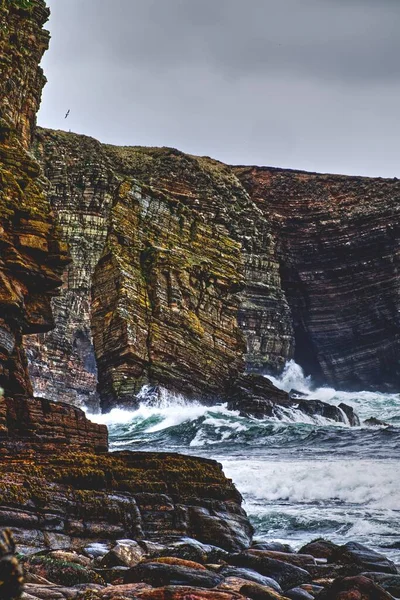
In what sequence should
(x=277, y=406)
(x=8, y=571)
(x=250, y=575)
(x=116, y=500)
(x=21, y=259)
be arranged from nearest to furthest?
(x=8, y=571)
(x=250, y=575)
(x=116, y=500)
(x=21, y=259)
(x=277, y=406)

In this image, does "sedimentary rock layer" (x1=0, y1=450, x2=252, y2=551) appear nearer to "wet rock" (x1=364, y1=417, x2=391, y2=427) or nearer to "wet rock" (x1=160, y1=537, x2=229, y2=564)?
"wet rock" (x1=160, y1=537, x2=229, y2=564)

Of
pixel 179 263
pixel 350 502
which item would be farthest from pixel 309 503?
pixel 179 263

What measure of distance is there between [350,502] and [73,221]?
55.0 metres

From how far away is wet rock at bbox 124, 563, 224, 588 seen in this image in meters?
9.03

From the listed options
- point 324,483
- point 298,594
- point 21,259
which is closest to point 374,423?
point 324,483

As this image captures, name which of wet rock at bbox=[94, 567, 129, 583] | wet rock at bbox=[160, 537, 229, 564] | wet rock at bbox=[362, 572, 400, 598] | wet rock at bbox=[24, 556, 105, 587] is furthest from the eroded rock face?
wet rock at bbox=[362, 572, 400, 598]

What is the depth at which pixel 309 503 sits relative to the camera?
21469 millimetres

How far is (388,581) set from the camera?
10.8m

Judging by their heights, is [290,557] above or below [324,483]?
above

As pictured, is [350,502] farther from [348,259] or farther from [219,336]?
[348,259]

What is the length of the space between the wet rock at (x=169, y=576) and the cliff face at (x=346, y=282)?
2443 inches

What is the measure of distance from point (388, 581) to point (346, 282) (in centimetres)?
6223

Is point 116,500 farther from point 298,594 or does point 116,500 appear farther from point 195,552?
point 298,594

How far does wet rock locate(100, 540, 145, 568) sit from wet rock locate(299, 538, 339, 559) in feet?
10.3
